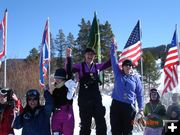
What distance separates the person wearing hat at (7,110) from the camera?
703 centimetres

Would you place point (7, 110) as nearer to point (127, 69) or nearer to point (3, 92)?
point (3, 92)

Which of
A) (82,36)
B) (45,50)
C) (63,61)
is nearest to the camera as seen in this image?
(45,50)

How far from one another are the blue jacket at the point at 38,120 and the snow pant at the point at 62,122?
13cm

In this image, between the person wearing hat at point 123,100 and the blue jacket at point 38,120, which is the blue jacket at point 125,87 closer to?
the person wearing hat at point 123,100

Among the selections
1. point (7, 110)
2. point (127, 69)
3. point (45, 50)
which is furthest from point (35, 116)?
point (45, 50)

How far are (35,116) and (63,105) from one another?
55 cm

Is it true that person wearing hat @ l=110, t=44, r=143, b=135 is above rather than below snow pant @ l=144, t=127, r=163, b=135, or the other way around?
above

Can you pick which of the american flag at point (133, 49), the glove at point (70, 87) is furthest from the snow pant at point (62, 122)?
the american flag at point (133, 49)

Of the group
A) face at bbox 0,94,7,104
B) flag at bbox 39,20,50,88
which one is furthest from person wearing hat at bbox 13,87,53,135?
flag at bbox 39,20,50,88

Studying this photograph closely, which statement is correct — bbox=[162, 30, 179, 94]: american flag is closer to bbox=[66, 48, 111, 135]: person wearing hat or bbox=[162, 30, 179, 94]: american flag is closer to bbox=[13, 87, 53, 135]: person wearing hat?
bbox=[66, 48, 111, 135]: person wearing hat

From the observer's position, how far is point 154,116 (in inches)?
353

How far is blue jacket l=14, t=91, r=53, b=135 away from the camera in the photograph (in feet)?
21.6

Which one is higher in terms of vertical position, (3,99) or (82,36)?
(82,36)

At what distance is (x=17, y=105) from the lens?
22.9ft
